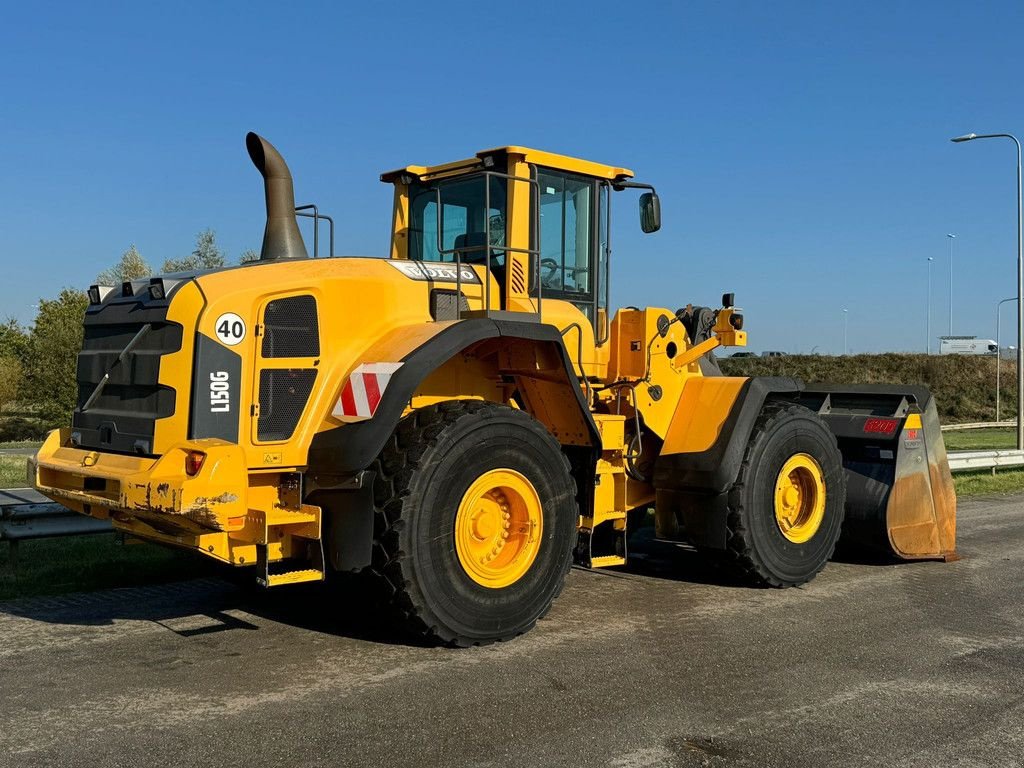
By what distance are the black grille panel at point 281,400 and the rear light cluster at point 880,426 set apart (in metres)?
5.23

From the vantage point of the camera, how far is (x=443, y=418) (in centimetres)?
581

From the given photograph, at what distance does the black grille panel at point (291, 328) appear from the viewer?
5.69 m

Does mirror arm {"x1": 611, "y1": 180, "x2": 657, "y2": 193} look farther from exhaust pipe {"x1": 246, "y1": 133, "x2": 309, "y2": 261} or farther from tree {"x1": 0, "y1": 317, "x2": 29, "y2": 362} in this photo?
tree {"x1": 0, "y1": 317, "x2": 29, "y2": 362}

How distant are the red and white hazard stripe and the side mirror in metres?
2.80

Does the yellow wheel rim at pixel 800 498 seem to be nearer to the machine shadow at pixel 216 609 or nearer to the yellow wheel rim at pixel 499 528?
the yellow wheel rim at pixel 499 528

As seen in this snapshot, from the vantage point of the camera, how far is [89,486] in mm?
5906

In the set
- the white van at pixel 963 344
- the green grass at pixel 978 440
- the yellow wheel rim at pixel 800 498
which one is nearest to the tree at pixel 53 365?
the green grass at pixel 978 440

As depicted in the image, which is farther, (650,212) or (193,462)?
(650,212)

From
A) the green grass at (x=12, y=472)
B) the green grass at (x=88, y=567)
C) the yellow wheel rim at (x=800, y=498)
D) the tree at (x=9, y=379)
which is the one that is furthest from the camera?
the tree at (x=9, y=379)

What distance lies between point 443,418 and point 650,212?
2693mm

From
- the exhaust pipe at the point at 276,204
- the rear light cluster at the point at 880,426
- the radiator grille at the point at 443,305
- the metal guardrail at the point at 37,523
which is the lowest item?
the metal guardrail at the point at 37,523

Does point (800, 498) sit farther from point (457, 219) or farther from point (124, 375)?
point (124, 375)

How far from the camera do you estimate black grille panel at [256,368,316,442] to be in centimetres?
564

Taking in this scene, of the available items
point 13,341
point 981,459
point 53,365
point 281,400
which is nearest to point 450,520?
point 281,400
